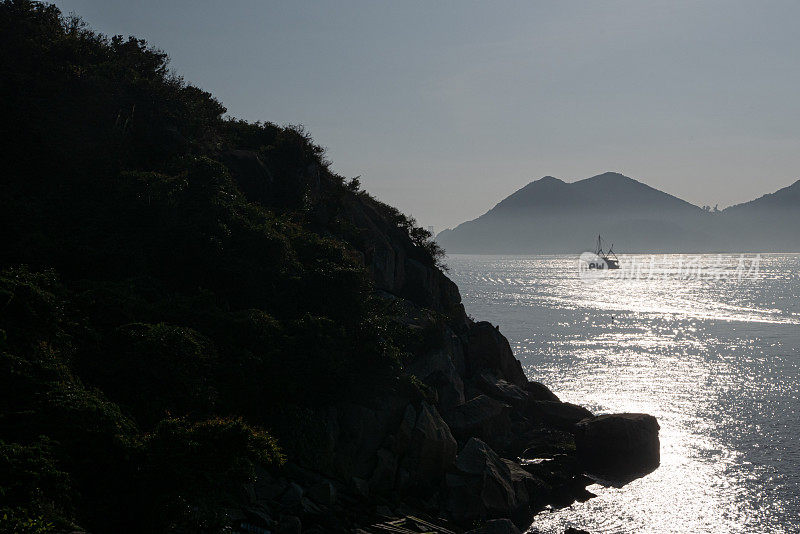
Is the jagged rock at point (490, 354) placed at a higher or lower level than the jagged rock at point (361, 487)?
higher

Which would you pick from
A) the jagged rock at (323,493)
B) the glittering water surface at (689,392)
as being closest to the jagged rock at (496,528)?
the glittering water surface at (689,392)

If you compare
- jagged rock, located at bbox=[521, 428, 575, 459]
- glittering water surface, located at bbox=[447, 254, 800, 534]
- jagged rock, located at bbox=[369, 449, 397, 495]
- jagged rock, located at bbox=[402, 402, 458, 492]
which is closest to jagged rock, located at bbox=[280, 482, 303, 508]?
jagged rock, located at bbox=[369, 449, 397, 495]

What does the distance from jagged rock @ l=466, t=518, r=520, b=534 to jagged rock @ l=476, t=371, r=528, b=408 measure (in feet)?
59.0

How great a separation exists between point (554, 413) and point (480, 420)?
34.0 ft

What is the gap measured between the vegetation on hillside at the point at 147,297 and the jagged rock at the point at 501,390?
9.67 meters

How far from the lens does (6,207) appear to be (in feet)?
99.4

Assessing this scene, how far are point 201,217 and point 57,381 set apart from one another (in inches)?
629

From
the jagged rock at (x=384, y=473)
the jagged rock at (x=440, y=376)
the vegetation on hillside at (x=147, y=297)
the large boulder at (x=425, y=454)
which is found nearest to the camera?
the vegetation on hillside at (x=147, y=297)

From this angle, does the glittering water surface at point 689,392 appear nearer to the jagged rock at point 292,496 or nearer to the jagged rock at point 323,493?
the jagged rock at point 323,493

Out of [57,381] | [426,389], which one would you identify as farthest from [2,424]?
[426,389]

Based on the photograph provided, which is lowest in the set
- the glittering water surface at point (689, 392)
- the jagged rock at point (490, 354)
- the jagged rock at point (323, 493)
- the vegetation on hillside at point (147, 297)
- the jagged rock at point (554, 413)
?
the glittering water surface at point (689, 392)

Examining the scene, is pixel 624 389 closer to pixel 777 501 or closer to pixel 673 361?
pixel 673 361

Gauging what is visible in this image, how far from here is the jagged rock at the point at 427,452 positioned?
31469mm

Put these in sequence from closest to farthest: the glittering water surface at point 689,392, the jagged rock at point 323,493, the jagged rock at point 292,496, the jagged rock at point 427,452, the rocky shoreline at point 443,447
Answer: the jagged rock at point 292,496, the jagged rock at point 323,493, the rocky shoreline at point 443,447, the jagged rock at point 427,452, the glittering water surface at point 689,392
